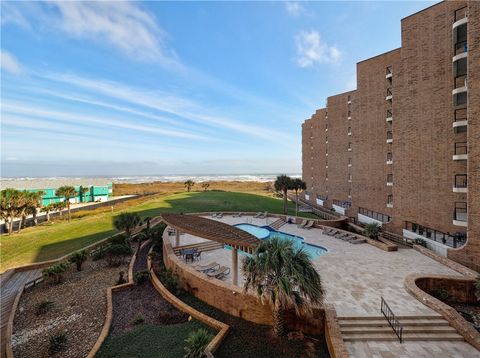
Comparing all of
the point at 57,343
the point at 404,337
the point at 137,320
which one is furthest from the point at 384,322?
the point at 57,343

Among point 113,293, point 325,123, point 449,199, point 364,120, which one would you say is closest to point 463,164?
point 449,199

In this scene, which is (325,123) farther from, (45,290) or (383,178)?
(45,290)

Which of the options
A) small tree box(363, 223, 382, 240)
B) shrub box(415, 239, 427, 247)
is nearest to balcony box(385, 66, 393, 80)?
small tree box(363, 223, 382, 240)

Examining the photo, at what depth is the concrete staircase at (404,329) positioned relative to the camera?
30.3 ft

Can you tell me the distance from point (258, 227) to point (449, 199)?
750 inches

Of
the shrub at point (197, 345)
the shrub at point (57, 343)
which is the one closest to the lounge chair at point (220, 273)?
the shrub at point (197, 345)

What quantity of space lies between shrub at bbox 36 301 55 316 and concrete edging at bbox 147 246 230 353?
5.70 meters

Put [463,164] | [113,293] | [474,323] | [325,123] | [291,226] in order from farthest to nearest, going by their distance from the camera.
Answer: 1. [325,123]
2. [291,226]
3. [463,164]
4. [113,293]
5. [474,323]

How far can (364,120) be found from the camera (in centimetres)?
3234

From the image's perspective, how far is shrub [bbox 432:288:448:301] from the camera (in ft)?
41.7

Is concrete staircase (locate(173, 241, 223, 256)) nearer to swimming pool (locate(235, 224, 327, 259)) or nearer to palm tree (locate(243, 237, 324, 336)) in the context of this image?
swimming pool (locate(235, 224, 327, 259))

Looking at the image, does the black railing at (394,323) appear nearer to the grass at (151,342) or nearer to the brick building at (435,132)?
the grass at (151,342)

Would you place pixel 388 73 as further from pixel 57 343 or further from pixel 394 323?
pixel 57 343

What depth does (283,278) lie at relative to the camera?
27.6 feet
